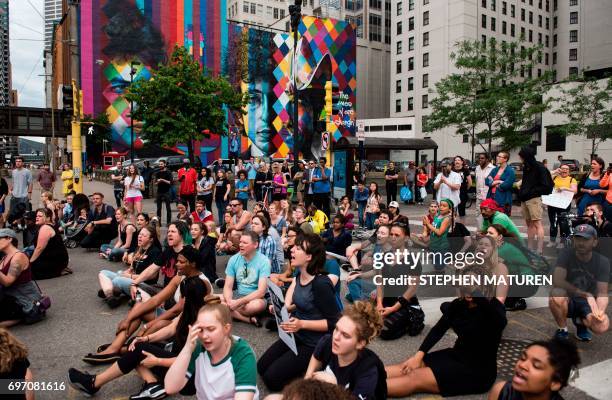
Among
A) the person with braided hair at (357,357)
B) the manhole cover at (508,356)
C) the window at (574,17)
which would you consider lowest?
the manhole cover at (508,356)

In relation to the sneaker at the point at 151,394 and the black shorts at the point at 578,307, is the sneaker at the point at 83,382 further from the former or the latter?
the black shorts at the point at 578,307

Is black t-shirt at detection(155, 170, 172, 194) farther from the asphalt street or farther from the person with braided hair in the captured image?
the person with braided hair

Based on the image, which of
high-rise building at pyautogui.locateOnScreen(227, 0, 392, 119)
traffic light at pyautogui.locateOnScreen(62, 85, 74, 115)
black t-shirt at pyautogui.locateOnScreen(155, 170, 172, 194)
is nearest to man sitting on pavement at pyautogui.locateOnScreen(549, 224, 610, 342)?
black t-shirt at pyautogui.locateOnScreen(155, 170, 172, 194)

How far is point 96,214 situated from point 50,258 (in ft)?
10.7

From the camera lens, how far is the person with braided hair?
3.10 meters

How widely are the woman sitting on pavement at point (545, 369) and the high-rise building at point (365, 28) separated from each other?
260 ft

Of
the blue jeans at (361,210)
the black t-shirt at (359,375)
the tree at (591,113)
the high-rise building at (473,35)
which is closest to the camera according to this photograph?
the black t-shirt at (359,375)

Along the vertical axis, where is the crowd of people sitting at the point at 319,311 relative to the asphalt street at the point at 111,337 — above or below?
above

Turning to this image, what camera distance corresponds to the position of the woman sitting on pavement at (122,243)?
9.78 metres

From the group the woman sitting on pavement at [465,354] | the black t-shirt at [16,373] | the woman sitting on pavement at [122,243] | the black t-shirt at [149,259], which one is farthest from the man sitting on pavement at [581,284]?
the woman sitting on pavement at [122,243]

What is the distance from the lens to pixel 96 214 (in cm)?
1163

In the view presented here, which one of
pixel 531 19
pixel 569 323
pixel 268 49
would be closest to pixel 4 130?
pixel 268 49

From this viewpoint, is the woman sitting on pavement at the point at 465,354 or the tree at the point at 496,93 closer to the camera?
the woman sitting on pavement at the point at 465,354

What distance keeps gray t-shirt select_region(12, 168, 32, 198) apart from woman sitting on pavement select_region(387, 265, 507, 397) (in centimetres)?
1327
